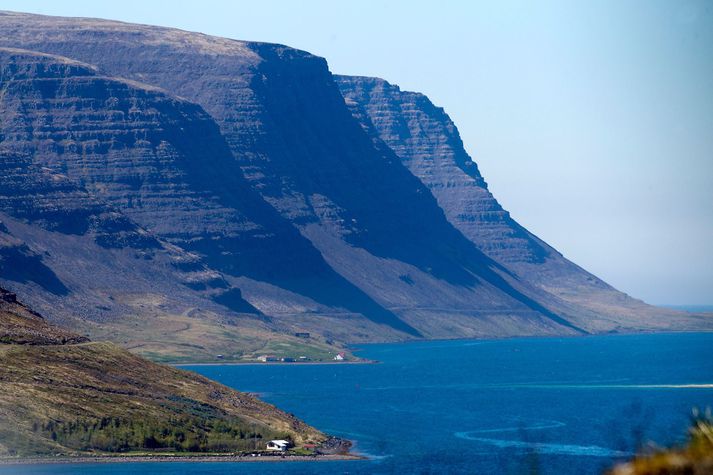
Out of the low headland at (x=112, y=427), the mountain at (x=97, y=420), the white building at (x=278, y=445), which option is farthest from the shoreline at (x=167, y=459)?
the white building at (x=278, y=445)

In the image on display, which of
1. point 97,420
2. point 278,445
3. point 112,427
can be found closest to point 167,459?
point 112,427

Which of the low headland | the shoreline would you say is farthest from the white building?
the shoreline

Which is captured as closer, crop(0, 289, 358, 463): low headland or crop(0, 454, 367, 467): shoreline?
crop(0, 454, 367, 467): shoreline

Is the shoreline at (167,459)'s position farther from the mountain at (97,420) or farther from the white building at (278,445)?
the white building at (278,445)

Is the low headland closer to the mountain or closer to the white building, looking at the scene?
the mountain

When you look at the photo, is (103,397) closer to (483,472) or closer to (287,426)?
(287,426)

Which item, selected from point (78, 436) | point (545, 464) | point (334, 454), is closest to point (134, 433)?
point (78, 436)

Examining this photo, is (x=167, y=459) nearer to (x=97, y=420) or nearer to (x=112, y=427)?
(x=112, y=427)
